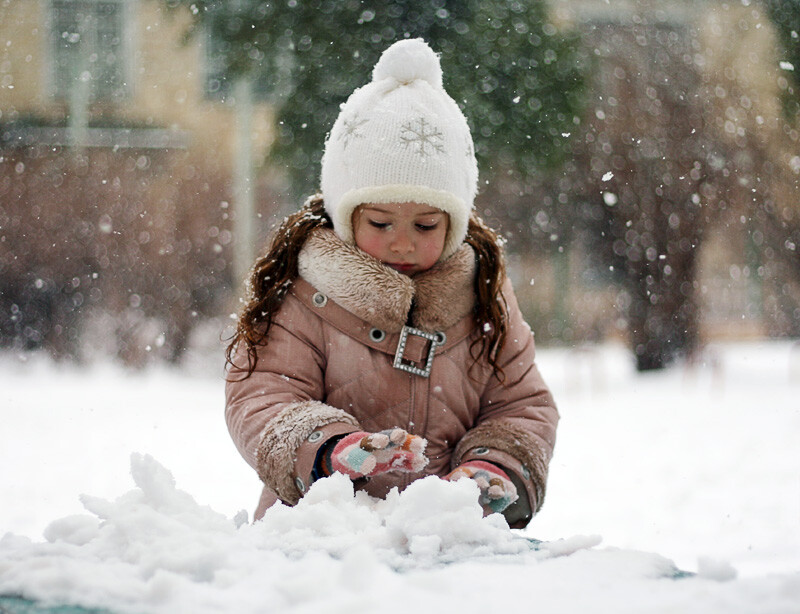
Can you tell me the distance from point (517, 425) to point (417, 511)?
1.94ft

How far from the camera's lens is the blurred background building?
8.00 m

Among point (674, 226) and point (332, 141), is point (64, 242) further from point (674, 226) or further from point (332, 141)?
point (332, 141)

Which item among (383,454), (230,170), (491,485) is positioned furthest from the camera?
(230,170)

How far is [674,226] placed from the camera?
884 centimetres

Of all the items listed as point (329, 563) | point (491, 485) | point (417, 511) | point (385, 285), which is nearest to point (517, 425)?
point (491, 485)

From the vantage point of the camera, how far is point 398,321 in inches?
66.4

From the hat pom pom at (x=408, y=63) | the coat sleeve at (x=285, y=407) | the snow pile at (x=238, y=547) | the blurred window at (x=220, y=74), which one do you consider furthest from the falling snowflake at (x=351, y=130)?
the blurred window at (x=220, y=74)

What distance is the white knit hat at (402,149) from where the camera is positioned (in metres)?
1.75

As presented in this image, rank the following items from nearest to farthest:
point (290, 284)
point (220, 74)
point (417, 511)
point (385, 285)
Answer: point (417, 511)
point (385, 285)
point (290, 284)
point (220, 74)

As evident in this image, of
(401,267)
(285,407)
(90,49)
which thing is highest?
(90,49)

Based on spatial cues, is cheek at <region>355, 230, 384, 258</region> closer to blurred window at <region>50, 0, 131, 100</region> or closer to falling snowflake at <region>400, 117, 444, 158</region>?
falling snowflake at <region>400, 117, 444, 158</region>

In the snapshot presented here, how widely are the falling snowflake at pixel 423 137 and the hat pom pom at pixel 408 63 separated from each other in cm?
14

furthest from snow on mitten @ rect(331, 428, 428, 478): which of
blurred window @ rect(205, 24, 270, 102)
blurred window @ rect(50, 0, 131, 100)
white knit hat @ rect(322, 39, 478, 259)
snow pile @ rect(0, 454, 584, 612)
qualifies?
blurred window @ rect(50, 0, 131, 100)

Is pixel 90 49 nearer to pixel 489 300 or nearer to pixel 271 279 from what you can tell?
pixel 271 279
